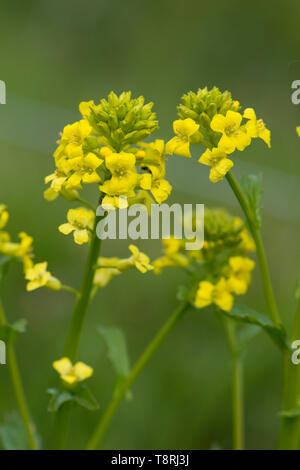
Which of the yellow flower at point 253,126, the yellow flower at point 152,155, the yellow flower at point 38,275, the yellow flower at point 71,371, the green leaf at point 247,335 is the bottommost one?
the yellow flower at point 71,371

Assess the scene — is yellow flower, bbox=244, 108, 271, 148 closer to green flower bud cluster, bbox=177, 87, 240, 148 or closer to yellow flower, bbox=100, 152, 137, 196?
green flower bud cluster, bbox=177, 87, 240, 148

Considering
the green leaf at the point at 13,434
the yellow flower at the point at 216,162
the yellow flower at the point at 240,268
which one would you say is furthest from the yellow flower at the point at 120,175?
the green leaf at the point at 13,434

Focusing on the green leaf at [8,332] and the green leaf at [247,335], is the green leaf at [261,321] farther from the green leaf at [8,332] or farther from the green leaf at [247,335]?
the green leaf at [8,332]

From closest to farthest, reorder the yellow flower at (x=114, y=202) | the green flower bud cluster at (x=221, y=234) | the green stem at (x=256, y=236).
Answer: the yellow flower at (x=114, y=202) → the green stem at (x=256, y=236) → the green flower bud cluster at (x=221, y=234)

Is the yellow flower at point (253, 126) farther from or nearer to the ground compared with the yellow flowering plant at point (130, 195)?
farther from the ground

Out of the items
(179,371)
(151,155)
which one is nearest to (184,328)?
(179,371)

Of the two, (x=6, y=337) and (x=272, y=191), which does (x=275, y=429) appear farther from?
(x=272, y=191)

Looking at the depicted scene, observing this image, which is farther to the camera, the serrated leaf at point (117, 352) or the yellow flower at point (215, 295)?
the serrated leaf at point (117, 352)
